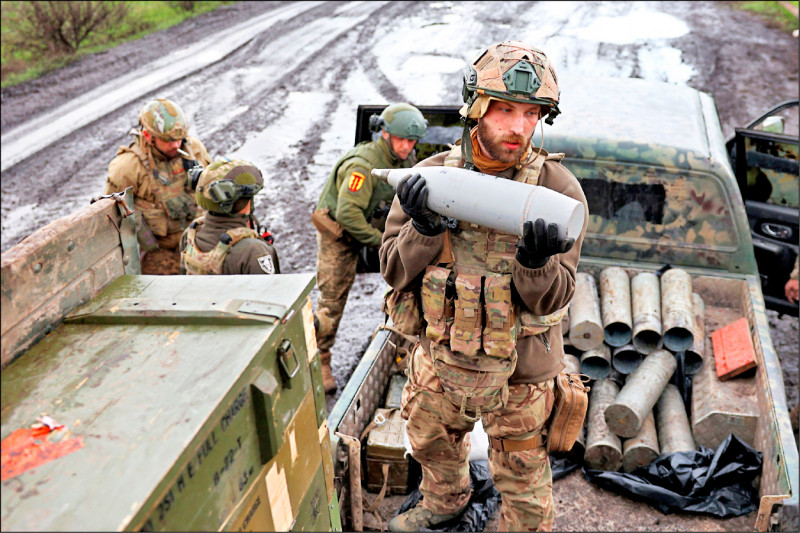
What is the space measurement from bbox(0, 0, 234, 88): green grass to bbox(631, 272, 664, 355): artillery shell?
40.0 ft

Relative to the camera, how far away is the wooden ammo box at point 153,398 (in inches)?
71.9

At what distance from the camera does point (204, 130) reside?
10977 millimetres

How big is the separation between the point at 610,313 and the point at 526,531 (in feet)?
5.82

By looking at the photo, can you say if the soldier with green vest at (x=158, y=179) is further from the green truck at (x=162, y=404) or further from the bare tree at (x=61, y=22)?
the bare tree at (x=61, y=22)

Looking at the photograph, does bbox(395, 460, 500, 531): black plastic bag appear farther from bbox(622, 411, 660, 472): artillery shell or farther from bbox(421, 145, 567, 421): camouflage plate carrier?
bbox(421, 145, 567, 421): camouflage plate carrier

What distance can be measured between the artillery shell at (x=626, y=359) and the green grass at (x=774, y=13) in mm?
14606

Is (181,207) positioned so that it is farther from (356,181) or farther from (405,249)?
(405,249)

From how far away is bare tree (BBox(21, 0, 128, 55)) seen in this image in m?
14.7

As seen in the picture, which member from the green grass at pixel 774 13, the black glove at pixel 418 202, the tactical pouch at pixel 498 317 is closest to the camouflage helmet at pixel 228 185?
the black glove at pixel 418 202

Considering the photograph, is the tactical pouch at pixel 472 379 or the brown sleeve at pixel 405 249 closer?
the brown sleeve at pixel 405 249

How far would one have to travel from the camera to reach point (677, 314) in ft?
16.1

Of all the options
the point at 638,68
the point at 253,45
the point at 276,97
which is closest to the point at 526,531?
the point at 276,97

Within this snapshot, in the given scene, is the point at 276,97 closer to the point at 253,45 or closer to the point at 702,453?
the point at 253,45

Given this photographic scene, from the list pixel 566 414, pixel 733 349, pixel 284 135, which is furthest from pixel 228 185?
pixel 284 135
